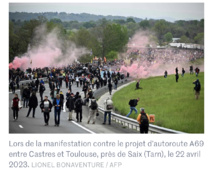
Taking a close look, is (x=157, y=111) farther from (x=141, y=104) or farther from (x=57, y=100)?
(x=57, y=100)

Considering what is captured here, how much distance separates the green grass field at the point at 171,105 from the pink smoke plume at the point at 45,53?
16.4 meters

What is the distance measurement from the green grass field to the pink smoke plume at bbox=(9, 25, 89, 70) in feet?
53.9

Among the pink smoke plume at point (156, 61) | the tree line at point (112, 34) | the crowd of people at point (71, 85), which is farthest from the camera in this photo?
the tree line at point (112, 34)

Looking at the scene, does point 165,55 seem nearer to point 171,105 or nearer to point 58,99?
point 171,105

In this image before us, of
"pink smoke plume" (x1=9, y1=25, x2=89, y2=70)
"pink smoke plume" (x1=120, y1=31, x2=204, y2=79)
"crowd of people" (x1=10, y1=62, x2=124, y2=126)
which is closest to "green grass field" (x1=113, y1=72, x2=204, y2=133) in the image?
"crowd of people" (x1=10, y1=62, x2=124, y2=126)

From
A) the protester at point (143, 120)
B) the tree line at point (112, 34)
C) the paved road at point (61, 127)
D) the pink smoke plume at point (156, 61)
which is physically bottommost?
the paved road at point (61, 127)

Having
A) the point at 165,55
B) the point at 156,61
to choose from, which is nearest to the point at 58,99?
the point at 156,61

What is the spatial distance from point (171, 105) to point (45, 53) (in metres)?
40.0

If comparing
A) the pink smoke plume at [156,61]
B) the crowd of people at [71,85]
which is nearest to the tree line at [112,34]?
the pink smoke plume at [156,61]

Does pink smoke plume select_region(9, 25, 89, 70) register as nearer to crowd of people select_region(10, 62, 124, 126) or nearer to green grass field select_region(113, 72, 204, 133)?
crowd of people select_region(10, 62, 124, 126)

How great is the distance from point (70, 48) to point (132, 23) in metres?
26.7

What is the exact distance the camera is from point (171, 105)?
3269 cm

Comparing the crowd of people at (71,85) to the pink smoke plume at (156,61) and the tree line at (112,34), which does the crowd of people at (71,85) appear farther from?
the tree line at (112,34)

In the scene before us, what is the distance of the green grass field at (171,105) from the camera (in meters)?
25.2
